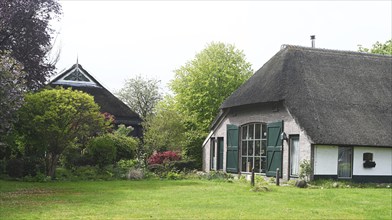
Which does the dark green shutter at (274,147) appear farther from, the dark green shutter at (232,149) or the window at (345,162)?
the dark green shutter at (232,149)

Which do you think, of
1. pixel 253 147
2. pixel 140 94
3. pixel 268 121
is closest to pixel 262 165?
pixel 253 147

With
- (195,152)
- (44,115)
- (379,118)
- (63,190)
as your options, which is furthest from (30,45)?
(379,118)

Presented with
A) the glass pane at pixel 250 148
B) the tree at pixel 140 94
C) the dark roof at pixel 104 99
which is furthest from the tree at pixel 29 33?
the tree at pixel 140 94

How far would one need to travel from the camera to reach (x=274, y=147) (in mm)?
23797

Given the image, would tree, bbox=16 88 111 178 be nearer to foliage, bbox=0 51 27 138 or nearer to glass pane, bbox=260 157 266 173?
foliage, bbox=0 51 27 138

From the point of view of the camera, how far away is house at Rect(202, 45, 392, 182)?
2191 centimetres

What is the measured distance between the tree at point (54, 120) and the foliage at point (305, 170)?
8.13 meters

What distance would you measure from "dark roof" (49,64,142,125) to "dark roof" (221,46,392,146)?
10295 millimetres

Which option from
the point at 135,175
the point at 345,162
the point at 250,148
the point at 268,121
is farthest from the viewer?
the point at 250,148

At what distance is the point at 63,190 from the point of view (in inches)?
661

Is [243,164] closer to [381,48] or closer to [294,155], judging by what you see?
[294,155]

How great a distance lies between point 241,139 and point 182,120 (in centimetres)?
1140

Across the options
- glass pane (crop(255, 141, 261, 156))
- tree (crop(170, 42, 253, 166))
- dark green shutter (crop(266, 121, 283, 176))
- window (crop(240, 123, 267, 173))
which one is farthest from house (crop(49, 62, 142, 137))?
dark green shutter (crop(266, 121, 283, 176))

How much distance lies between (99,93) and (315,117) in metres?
18.9
